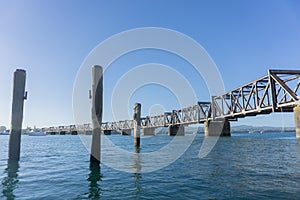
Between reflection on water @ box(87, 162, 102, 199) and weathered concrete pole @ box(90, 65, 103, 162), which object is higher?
weathered concrete pole @ box(90, 65, 103, 162)

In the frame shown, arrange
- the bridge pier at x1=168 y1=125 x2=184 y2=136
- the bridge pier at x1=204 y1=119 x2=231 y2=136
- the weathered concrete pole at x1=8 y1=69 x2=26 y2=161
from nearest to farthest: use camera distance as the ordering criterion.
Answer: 1. the weathered concrete pole at x1=8 y1=69 x2=26 y2=161
2. the bridge pier at x1=204 y1=119 x2=231 y2=136
3. the bridge pier at x1=168 y1=125 x2=184 y2=136

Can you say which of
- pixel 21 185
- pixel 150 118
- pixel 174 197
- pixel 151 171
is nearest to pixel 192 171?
pixel 151 171

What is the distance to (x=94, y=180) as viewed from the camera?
427 inches

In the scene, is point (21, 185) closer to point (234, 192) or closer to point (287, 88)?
point (234, 192)

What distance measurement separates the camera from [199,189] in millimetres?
8852

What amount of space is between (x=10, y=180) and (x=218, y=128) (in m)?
69.1

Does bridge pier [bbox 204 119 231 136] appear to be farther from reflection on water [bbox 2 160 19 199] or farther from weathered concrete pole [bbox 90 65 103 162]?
reflection on water [bbox 2 160 19 199]

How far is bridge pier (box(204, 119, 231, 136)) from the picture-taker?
231 ft

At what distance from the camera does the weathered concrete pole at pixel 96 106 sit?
13773mm

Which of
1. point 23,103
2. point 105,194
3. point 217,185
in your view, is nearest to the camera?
point 105,194

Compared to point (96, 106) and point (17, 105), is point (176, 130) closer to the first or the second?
point (96, 106)

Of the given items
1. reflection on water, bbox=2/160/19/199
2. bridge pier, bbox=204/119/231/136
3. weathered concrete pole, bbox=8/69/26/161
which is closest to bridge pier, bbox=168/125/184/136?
bridge pier, bbox=204/119/231/136

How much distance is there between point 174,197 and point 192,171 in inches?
198

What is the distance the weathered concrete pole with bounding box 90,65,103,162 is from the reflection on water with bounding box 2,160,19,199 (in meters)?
4.72
